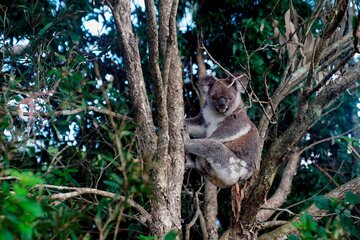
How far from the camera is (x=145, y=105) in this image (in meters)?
3.72

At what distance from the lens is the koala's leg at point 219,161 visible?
4953mm

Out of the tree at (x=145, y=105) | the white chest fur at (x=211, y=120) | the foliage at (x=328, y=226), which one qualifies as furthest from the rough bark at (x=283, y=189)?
the foliage at (x=328, y=226)

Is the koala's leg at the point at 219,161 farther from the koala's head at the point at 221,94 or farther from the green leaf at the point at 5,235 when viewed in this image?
the green leaf at the point at 5,235

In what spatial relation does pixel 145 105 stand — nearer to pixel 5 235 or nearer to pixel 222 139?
pixel 222 139

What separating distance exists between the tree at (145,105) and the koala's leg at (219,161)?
158mm

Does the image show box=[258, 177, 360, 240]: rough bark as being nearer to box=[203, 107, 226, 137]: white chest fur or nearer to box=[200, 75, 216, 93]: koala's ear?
box=[203, 107, 226, 137]: white chest fur

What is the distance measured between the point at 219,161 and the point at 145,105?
1505 mm

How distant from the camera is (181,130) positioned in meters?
3.75

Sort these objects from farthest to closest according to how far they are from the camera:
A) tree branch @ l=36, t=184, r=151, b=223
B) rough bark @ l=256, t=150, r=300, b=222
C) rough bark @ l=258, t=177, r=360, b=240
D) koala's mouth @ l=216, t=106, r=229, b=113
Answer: rough bark @ l=256, t=150, r=300, b=222 < koala's mouth @ l=216, t=106, r=229, b=113 < rough bark @ l=258, t=177, r=360, b=240 < tree branch @ l=36, t=184, r=151, b=223

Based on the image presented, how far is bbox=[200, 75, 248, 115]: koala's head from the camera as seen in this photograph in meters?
5.48

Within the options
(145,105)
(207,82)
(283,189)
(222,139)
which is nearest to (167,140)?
(145,105)

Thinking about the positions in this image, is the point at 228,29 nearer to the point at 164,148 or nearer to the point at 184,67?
the point at 184,67

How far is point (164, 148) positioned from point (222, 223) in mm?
3789

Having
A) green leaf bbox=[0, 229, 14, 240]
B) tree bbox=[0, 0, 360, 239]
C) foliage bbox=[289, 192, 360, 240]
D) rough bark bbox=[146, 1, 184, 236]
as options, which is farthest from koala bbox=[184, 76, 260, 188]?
green leaf bbox=[0, 229, 14, 240]
